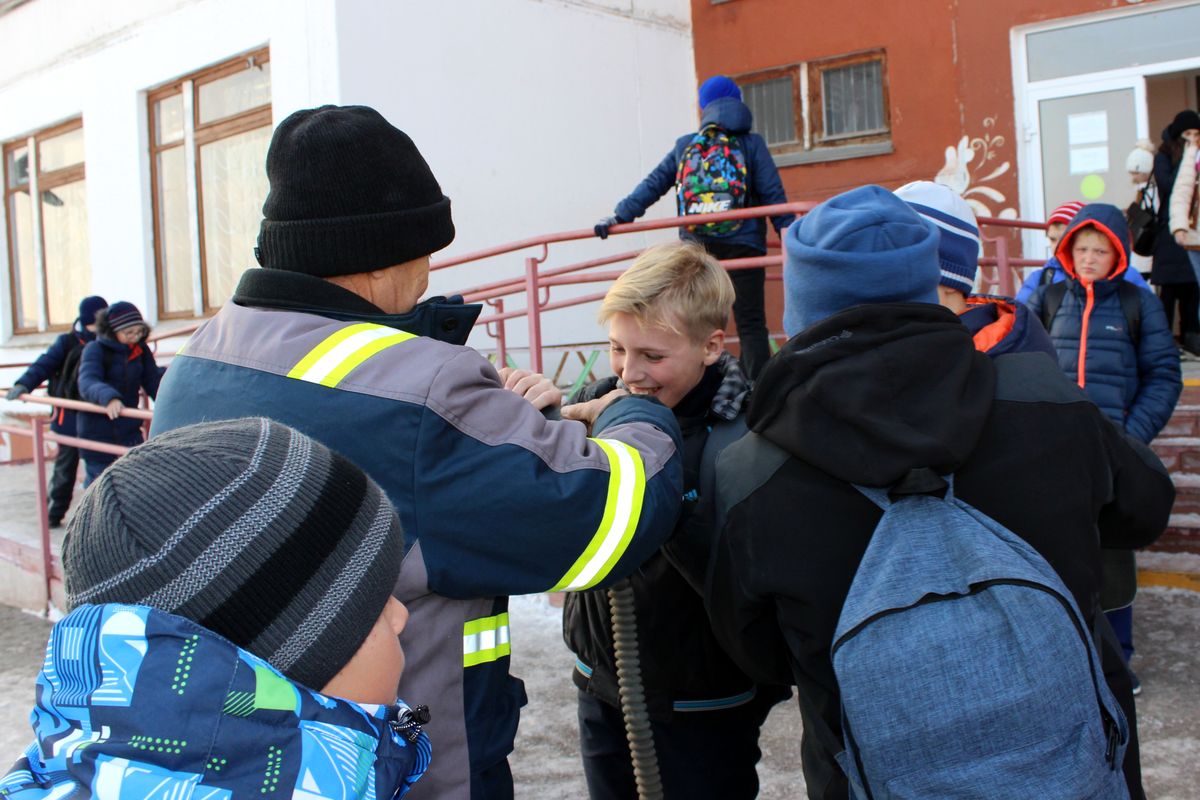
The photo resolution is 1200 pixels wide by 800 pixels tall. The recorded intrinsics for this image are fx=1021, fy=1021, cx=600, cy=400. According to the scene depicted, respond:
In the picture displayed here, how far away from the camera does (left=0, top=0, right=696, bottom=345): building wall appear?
782 cm

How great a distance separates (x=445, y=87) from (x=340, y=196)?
23.5 ft

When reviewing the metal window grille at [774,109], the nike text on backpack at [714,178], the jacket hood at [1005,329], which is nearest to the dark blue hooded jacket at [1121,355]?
the nike text on backpack at [714,178]

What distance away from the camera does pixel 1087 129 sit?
7.97 m

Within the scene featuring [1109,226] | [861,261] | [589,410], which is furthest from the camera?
[1109,226]

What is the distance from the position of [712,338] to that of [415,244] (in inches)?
29.7

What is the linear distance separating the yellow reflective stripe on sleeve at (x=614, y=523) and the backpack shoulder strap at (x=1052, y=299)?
10.2 ft

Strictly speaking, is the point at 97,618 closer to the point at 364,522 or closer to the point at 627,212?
the point at 364,522

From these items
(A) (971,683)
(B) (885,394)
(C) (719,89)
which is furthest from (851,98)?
(A) (971,683)

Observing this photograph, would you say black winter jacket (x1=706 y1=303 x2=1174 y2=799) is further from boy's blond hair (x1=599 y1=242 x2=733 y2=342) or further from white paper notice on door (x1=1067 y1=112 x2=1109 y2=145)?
white paper notice on door (x1=1067 y1=112 x2=1109 y2=145)

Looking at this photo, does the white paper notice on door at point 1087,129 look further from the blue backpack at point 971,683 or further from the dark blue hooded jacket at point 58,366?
the blue backpack at point 971,683

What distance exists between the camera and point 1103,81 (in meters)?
7.88

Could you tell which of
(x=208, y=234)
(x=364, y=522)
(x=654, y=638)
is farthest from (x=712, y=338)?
(x=208, y=234)

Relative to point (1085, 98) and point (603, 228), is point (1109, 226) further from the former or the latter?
point (1085, 98)

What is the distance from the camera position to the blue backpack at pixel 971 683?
46.9 inches
